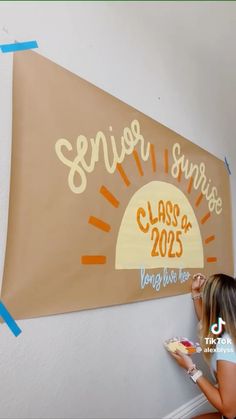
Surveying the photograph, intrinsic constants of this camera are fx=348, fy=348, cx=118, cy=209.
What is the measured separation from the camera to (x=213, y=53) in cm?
192

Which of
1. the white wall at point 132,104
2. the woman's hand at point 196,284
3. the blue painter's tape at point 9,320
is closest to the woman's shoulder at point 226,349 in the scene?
the white wall at point 132,104

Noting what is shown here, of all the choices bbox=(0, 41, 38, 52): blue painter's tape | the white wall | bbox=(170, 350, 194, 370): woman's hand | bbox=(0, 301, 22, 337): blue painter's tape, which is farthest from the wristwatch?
bbox=(0, 41, 38, 52): blue painter's tape

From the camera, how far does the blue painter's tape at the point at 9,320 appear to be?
88 cm

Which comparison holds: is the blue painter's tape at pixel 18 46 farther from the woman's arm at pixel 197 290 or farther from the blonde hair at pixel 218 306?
the woman's arm at pixel 197 290

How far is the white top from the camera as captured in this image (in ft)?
4.04

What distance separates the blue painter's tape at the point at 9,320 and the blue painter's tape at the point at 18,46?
67cm

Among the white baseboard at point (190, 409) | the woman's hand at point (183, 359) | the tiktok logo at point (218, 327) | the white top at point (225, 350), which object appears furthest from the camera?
the white baseboard at point (190, 409)

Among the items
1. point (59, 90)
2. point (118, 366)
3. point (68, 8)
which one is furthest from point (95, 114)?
point (118, 366)

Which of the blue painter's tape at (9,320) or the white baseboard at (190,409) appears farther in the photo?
the white baseboard at (190,409)

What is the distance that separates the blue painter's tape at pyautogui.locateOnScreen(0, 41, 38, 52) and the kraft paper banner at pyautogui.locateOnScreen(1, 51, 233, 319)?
2 centimetres

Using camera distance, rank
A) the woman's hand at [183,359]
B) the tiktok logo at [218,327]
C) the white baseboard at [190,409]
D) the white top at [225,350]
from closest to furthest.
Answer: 1. the white top at [225,350]
2. the tiktok logo at [218,327]
3. the woman's hand at [183,359]
4. the white baseboard at [190,409]

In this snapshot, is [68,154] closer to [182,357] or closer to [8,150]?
[8,150]

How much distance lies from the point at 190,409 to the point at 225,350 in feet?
2.03

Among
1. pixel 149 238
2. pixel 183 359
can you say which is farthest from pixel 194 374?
pixel 149 238
